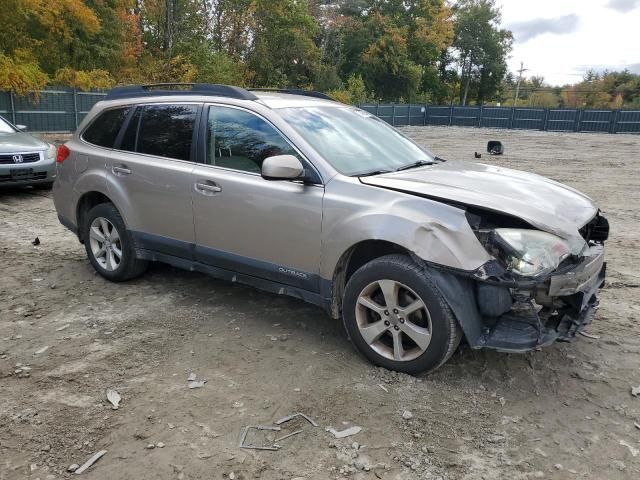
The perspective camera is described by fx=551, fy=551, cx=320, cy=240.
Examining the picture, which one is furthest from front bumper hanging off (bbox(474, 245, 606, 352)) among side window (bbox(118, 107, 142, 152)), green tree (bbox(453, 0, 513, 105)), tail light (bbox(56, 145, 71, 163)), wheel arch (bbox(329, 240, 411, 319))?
green tree (bbox(453, 0, 513, 105))

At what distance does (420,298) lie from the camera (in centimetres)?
327

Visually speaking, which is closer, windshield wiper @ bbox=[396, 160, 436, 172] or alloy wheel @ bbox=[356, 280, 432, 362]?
alloy wheel @ bbox=[356, 280, 432, 362]

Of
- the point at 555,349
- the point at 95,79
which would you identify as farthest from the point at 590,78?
the point at 555,349

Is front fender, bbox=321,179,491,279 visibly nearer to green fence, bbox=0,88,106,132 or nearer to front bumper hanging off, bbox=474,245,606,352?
front bumper hanging off, bbox=474,245,606,352

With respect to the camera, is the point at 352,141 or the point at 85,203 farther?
the point at 85,203

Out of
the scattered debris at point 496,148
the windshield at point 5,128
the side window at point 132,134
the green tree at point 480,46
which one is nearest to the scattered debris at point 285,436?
the side window at point 132,134

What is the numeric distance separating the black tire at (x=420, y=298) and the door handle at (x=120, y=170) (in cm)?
238

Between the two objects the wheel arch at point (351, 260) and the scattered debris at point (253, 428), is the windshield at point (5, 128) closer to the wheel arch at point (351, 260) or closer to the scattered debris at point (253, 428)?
the wheel arch at point (351, 260)

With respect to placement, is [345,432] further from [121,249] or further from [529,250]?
[121,249]

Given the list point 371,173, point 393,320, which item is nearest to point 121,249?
point 371,173

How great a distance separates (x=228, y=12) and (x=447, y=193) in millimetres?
37264

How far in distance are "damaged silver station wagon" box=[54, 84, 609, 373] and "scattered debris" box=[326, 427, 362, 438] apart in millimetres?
622

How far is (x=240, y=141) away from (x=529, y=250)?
223cm

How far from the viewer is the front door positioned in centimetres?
376
